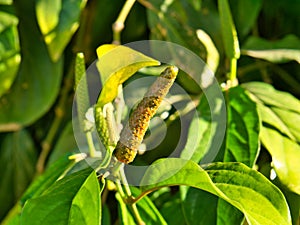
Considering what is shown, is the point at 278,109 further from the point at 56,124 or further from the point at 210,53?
the point at 56,124

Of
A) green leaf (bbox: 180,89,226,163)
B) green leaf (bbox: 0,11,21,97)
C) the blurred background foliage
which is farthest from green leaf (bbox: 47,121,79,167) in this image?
green leaf (bbox: 180,89,226,163)

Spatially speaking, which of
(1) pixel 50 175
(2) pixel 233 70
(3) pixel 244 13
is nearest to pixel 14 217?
(1) pixel 50 175

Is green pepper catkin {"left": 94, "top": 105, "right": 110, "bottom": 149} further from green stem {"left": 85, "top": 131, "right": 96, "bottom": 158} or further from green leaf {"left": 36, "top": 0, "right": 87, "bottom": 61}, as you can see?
green leaf {"left": 36, "top": 0, "right": 87, "bottom": 61}

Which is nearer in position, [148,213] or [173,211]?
[148,213]

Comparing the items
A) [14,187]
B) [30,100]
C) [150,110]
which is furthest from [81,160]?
[14,187]

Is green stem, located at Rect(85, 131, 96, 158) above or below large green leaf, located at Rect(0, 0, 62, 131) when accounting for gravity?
above

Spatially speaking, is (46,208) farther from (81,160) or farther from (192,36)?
(192,36)

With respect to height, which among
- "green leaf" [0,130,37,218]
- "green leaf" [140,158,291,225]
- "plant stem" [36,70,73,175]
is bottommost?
"green leaf" [0,130,37,218]
